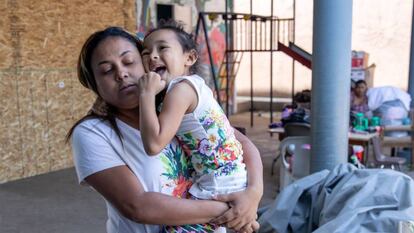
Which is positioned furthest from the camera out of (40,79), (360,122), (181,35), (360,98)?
(360,98)

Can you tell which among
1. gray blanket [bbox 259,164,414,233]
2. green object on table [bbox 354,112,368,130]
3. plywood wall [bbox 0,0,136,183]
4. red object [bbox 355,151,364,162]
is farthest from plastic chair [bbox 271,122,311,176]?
plywood wall [bbox 0,0,136,183]

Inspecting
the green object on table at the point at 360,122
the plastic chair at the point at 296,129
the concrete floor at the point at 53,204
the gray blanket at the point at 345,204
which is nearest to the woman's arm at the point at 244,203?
the gray blanket at the point at 345,204

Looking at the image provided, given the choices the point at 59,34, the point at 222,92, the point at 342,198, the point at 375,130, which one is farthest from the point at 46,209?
the point at 222,92

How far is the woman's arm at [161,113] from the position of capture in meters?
1.30

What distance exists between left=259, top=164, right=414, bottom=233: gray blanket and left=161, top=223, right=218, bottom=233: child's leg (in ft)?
4.11

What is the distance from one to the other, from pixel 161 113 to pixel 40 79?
5.82 meters

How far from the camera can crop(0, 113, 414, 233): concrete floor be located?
15.8 ft

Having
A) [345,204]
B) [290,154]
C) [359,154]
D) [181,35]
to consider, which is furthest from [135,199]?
[359,154]

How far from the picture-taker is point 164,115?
1360 mm

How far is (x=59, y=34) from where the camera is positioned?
6.89m

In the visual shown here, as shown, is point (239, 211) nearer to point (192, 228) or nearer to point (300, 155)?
point (192, 228)

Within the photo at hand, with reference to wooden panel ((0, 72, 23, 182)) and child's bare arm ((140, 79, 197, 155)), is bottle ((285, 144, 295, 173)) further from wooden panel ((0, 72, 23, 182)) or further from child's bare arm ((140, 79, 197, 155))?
child's bare arm ((140, 79, 197, 155))

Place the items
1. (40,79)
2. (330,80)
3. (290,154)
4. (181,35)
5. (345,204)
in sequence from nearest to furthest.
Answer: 1. (181,35)
2. (345,204)
3. (330,80)
4. (290,154)
5. (40,79)

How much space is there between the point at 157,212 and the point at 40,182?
5.52 metres
